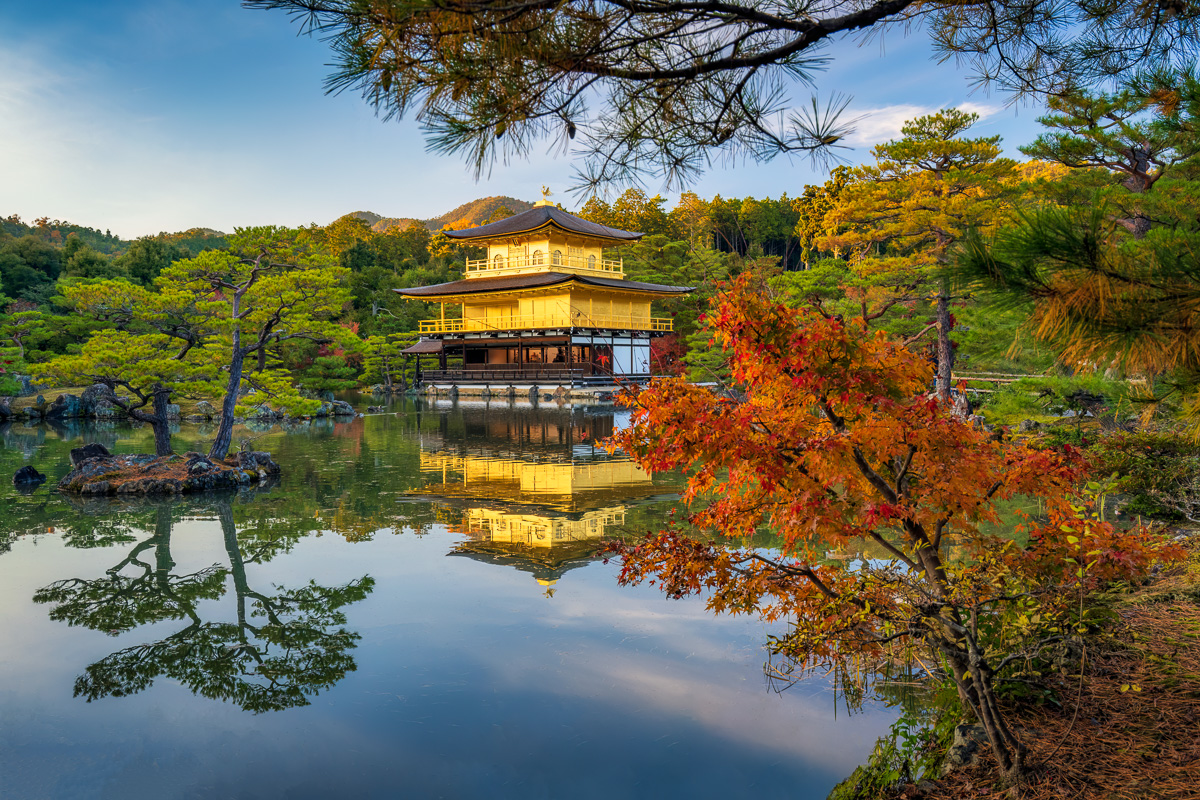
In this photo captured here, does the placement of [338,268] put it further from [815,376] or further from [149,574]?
[815,376]

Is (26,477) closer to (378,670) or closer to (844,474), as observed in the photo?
(378,670)

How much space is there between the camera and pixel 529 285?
28547 mm

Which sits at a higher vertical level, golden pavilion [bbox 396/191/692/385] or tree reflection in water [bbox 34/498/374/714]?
golden pavilion [bbox 396/191/692/385]

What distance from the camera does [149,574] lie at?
6.06m

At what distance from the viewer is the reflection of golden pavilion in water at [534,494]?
267 inches

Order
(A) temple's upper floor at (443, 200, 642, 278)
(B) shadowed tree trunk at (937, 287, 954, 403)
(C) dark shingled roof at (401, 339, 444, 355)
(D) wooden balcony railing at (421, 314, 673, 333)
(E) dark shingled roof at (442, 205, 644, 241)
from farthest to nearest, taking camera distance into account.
Answer: (C) dark shingled roof at (401, 339, 444, 355) < (A) temple's upper floor at (443, 200, 642, 278) < (E) dark shingled roof at (442, 205, 644, 241) < (D) wooden balcony railing at (421, 314, 673, 333) < (B) shadowed tree trunk at (937, 287, 954, 403)

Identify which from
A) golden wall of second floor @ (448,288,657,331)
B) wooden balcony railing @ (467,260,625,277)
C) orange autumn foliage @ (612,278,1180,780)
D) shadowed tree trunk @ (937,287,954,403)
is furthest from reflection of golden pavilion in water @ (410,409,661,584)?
wooden balcony railing @ (467,260,625,277)

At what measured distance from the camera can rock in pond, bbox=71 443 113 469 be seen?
10.2 m

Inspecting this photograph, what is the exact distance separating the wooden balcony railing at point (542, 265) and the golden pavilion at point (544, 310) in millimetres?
43

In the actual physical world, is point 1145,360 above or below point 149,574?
above

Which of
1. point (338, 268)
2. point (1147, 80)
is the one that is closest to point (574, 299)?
point (338, 268)

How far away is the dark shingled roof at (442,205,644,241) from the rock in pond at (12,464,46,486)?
2111cm

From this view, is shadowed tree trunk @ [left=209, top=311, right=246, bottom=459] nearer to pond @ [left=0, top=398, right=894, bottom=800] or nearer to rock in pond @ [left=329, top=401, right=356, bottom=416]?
pond @ [left=0, top=398, right=894, bottom=800]

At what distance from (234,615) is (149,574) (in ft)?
5.02
